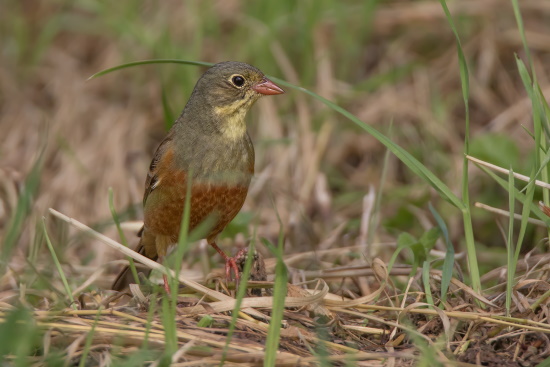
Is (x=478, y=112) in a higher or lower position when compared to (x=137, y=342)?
higher

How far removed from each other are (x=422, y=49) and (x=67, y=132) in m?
3.16

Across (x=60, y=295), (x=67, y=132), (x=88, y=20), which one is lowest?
(x=60, y=295)

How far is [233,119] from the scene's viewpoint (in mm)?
4812

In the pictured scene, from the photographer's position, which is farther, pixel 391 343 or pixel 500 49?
pixel 500 49

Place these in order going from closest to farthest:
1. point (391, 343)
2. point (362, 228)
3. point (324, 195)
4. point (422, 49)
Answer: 1. point (391, 343)
2. point (362, 228)
3. point (324, 195)
4. point (422, 49)

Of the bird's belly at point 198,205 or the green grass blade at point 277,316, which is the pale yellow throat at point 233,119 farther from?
the green grass blade at point 277,316

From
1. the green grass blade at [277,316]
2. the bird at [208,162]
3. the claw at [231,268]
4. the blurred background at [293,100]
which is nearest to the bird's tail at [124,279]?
the bird at [208,162]

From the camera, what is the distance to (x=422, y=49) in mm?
7730

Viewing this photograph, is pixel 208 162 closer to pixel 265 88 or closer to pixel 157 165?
pixel 157 165

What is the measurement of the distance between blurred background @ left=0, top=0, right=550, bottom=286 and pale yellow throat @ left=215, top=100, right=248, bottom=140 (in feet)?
4.66

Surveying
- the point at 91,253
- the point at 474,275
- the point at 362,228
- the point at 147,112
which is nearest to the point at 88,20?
the point at 147,112

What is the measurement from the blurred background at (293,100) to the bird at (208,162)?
1.38 m

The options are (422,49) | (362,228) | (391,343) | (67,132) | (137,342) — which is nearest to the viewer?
(137,342)

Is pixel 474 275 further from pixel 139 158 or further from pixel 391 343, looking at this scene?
pixel 139 158
